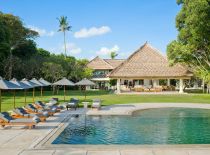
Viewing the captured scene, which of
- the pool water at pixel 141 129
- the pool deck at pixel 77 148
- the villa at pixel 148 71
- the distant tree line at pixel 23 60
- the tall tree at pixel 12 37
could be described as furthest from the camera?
the villa at pixel 148 71

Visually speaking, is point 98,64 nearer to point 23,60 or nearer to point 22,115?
point 23,60

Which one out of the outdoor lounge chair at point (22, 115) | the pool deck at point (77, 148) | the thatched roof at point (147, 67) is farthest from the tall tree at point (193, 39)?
the pool deck at point (77, 148)

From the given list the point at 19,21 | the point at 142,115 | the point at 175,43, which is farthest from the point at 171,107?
the point at 19,21

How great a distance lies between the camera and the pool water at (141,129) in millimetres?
14797

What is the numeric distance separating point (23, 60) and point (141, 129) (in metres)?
41.5

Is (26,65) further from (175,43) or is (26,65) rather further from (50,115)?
(50,115)

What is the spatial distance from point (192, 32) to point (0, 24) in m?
23.0

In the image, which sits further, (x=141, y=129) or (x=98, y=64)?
(x=98, y=64)

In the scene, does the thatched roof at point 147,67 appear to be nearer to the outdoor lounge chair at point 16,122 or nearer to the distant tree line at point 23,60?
the distant tree line at point 23,60

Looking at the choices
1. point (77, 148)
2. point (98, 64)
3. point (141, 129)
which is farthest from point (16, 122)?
point (98, 64)

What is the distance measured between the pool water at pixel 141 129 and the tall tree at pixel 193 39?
17845 millimetres

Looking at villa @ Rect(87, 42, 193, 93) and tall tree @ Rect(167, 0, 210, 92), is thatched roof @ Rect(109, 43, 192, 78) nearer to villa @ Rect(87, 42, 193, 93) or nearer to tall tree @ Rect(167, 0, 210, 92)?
villa @ Rect(87, 42, 193, 93)

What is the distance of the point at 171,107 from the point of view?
28312mm

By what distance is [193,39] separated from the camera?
42.5 meters
